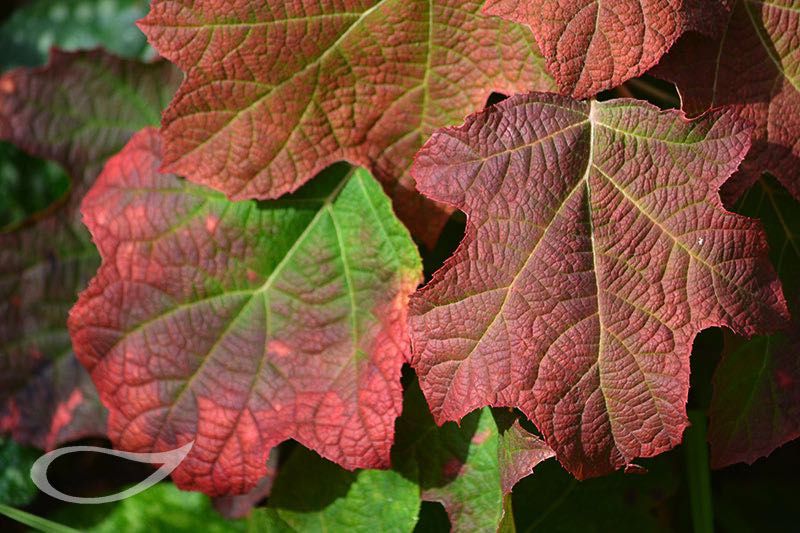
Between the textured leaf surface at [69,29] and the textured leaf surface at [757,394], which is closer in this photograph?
the textured leaf surface at [757,394]

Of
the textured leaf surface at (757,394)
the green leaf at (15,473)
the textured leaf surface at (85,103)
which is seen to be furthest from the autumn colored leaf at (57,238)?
the textured leaf surface at (757,394)

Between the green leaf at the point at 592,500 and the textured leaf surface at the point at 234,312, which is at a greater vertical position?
the textured leaf surface at the point at 234,312

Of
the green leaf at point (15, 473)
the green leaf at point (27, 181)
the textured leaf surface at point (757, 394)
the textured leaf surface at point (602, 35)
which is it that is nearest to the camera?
the textured leaf surface at point (602, 35)

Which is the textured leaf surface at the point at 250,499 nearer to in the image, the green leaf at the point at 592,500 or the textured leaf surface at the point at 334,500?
the textured leaf surface at the point at 334,500

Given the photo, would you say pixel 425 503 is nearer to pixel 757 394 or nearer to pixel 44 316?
pixel 757 394

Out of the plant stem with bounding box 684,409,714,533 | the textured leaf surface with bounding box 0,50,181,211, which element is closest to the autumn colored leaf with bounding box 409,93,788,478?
the plant stem with bounding box 684,409,714,533

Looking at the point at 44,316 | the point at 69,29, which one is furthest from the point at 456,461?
the point at 69,29

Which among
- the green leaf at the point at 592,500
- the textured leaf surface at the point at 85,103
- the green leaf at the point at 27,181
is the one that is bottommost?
the green leaf at the point at 592,500
